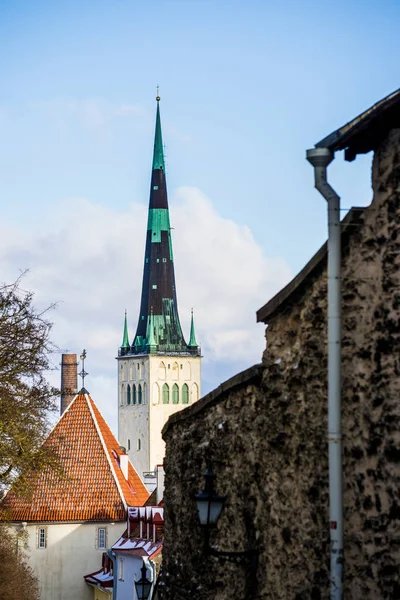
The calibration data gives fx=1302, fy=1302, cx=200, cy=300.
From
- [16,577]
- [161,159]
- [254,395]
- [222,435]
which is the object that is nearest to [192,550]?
[222,435]

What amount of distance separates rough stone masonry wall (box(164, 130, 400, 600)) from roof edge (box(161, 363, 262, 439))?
0.06m

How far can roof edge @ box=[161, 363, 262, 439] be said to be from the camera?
1009 cm

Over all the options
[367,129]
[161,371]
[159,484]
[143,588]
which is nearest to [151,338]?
[161,371]

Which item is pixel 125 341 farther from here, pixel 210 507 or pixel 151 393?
pixel 210 507

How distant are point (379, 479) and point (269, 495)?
2.07 meters

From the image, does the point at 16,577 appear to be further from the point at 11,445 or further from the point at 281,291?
the point at 281,291

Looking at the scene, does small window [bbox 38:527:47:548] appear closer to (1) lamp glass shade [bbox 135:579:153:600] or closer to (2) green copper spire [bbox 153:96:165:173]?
(1) lamp glass shade [bbox 135:579:153:600]

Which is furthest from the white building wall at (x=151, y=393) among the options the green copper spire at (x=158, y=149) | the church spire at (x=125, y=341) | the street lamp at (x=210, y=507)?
the street lamp at (x=210, y=507)

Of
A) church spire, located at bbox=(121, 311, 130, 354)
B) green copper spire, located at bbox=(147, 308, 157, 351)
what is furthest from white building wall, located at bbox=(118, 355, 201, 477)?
green copper spire, located at bbox=(147, 308, 157, 351)

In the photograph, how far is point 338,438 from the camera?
7859 mm

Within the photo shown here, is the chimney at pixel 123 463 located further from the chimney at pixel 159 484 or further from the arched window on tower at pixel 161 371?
the arched window on tower at pixel 161 371

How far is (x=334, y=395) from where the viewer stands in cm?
788

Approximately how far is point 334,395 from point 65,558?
1861 inches

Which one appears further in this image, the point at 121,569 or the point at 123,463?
the point at 123,463
